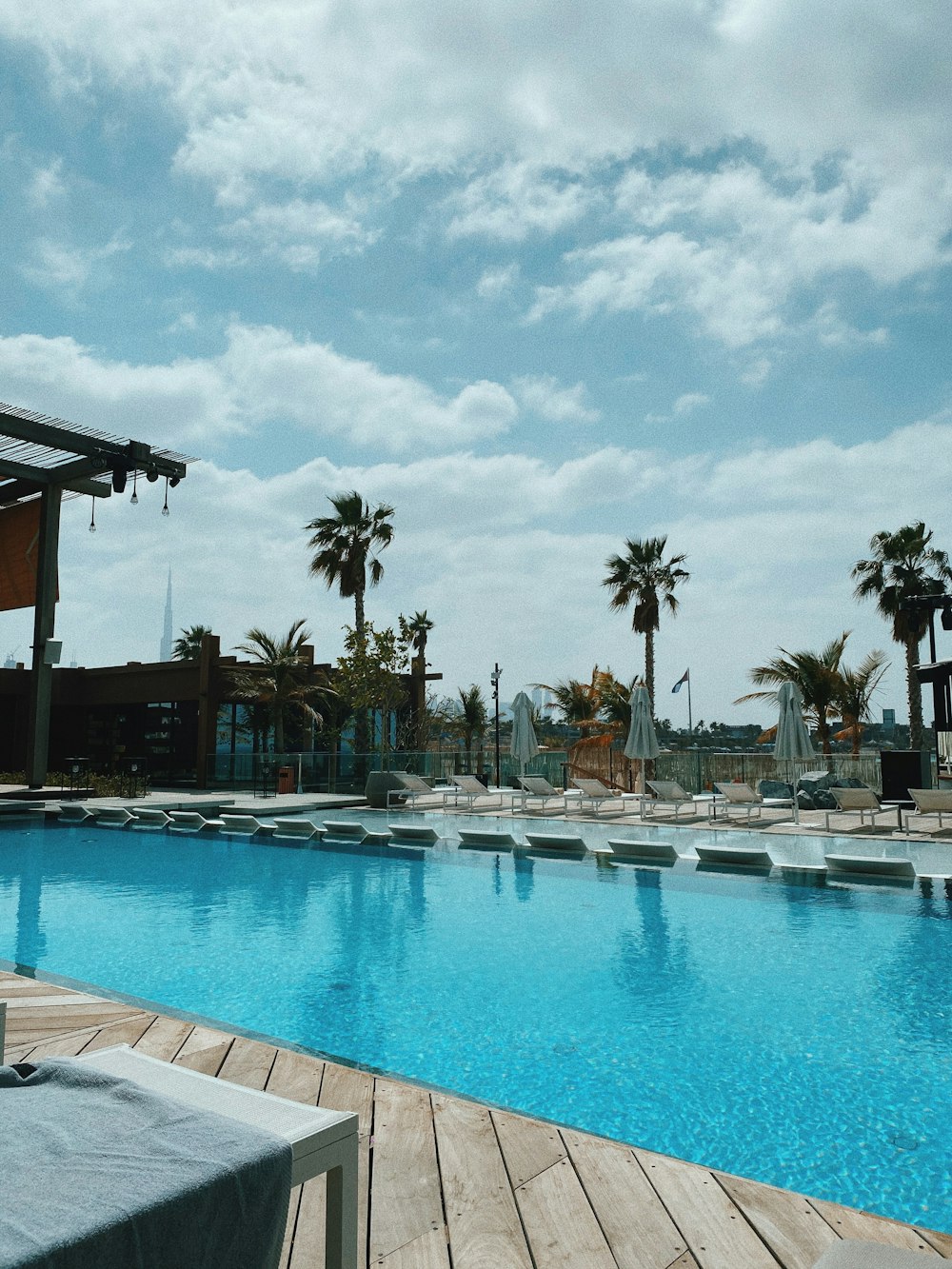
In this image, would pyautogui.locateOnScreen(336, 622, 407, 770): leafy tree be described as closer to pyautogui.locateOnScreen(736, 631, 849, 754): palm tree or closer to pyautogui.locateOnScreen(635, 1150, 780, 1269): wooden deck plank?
pyautogui.locateOnScreen(736, 631, 849, 754): palm tree

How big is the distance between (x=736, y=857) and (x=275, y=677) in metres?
15.6

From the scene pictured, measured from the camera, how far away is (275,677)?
24.0m

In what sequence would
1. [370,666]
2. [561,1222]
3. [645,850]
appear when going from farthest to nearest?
[370,666]
[645,850]
[561,1222]

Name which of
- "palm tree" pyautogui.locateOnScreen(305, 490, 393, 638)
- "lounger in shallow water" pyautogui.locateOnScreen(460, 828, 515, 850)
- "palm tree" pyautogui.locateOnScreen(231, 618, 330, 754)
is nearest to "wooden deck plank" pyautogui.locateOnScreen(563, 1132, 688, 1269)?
"lounger in shallow water" pyautogui.locateOnScreen(460, 828, 515, 850)

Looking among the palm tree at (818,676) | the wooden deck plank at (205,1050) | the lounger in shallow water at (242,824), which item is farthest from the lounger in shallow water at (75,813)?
the palm tree at (818,676)

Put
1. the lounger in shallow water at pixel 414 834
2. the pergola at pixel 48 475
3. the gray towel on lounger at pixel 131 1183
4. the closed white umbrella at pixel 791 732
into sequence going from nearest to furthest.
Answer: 1. the gray towel on lounger at pixel 131 1183
2. the lounger in shallow water at pixel 414 834
3. the closed white umbrella at pixel 791 732
4. the pergola at pixel 48 475

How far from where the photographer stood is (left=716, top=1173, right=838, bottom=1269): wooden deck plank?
2461 millimetres

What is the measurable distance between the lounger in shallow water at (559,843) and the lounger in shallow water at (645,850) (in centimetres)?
46

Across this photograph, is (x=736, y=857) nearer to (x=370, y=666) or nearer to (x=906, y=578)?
(x=370, y=666)

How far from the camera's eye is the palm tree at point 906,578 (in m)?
23.6

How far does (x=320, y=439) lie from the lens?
56.0 ft

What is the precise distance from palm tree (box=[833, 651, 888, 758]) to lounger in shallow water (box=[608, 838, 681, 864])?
15.6 m

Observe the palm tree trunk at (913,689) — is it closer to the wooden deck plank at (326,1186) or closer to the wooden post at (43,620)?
the wooden post at (43,620)

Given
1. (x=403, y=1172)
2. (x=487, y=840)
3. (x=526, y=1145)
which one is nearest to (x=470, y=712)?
(x=487, y=840)
